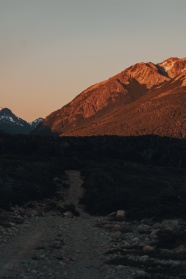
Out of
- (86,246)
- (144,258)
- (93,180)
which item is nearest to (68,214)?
(86,246)

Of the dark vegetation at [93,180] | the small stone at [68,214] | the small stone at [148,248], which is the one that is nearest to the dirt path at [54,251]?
the small stone at [148,248]

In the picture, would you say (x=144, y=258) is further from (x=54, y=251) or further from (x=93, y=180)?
(x=93, y=180)

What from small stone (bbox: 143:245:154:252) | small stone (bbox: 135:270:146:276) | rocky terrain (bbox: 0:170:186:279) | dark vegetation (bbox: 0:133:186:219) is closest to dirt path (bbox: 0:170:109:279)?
rocky terrain (bbox: 0:170:186:279)

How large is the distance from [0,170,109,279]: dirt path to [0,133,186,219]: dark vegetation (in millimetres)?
9536

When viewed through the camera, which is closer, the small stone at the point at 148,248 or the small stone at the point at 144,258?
the small stone at the point at 144,258

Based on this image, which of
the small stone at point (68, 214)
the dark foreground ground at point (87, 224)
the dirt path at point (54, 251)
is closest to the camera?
the dirt path at point (54, 251)

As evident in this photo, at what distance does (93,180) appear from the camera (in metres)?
77.2

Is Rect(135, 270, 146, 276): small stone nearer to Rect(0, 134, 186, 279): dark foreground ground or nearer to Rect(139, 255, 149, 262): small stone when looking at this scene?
Rect(0, 134, 186, 279): dark foreground ground

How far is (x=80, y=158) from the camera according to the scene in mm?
113625

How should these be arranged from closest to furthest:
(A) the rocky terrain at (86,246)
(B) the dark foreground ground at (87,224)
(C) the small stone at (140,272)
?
(C) the small stone at (140,272) → (A) the rocky terrain at (86,246) → (B) the dark foreground ground at (87,224)

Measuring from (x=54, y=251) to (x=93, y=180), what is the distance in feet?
169

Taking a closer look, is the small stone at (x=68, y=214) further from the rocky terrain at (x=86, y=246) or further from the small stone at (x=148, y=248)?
the small stone at (x=148, y=248)

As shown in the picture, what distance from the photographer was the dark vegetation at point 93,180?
51719 millimetres

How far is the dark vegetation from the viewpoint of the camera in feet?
170
